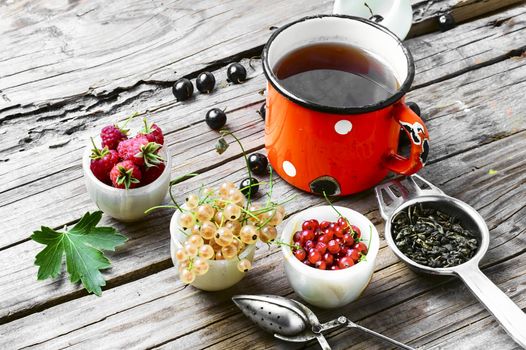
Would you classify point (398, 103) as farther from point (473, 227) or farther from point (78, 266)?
point (78, 266)

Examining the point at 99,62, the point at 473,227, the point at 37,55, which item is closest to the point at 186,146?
the point at 99,62

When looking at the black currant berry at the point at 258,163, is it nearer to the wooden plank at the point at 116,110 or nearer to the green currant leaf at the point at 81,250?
the wooden plank at the point at 116,110

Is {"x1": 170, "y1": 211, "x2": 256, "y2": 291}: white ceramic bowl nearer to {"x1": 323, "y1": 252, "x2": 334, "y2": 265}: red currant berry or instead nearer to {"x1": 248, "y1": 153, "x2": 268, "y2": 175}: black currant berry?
{"x1": 323, "y1": 252, "x2": 334, "y2": 265}: red currant berry

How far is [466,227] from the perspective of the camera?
124cm

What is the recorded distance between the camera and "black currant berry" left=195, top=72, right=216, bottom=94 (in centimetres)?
149

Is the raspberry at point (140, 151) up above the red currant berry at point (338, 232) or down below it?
above

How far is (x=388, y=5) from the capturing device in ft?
4.95

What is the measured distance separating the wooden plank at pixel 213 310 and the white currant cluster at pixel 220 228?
0.27 ft

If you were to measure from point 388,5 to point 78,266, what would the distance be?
0.76m

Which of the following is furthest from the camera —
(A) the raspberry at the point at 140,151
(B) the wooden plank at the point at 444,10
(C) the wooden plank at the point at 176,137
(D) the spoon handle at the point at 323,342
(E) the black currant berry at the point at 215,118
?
(B) the wooden plank at the point at 444,10

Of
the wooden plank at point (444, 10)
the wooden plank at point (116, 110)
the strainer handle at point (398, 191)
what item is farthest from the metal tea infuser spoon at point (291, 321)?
the wooden plank at point (444, 10)

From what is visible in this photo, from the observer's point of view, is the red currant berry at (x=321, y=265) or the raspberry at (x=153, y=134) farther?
the raspberry at (x=153, y=134)

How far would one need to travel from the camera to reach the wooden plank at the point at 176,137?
1.30 m

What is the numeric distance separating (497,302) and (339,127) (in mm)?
342
